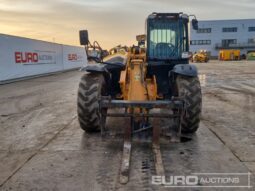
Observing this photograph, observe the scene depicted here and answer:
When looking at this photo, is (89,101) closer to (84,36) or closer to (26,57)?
(84,36)

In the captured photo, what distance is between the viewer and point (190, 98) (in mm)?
6980

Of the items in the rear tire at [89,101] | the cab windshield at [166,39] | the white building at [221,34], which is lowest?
the rear tire at [89,101]

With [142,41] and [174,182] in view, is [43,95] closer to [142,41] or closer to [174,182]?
[142,41]

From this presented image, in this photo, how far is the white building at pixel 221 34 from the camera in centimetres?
9462

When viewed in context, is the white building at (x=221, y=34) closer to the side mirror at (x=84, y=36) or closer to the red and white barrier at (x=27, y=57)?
the red and white barrier at (x=27, y=57)

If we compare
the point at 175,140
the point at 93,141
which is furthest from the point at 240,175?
the point at 93,141

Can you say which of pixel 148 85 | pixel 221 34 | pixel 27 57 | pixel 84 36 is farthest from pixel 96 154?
pixel 221 34

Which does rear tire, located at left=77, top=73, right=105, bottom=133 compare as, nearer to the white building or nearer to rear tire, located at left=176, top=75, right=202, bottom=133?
rear tire, located at left=176, top=75, right=202, bottom=133

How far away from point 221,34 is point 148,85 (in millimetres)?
93079

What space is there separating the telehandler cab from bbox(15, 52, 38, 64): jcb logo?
17.0 meters

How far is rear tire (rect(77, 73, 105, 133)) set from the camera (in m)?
7.15

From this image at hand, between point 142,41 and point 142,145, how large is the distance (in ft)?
13.3

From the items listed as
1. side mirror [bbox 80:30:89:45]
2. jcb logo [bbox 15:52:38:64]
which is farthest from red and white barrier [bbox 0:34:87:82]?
side mirror [bbox 80:30:89:45]

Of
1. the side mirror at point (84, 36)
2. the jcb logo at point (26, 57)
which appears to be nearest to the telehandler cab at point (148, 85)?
the side mirror at point (84, 36)
